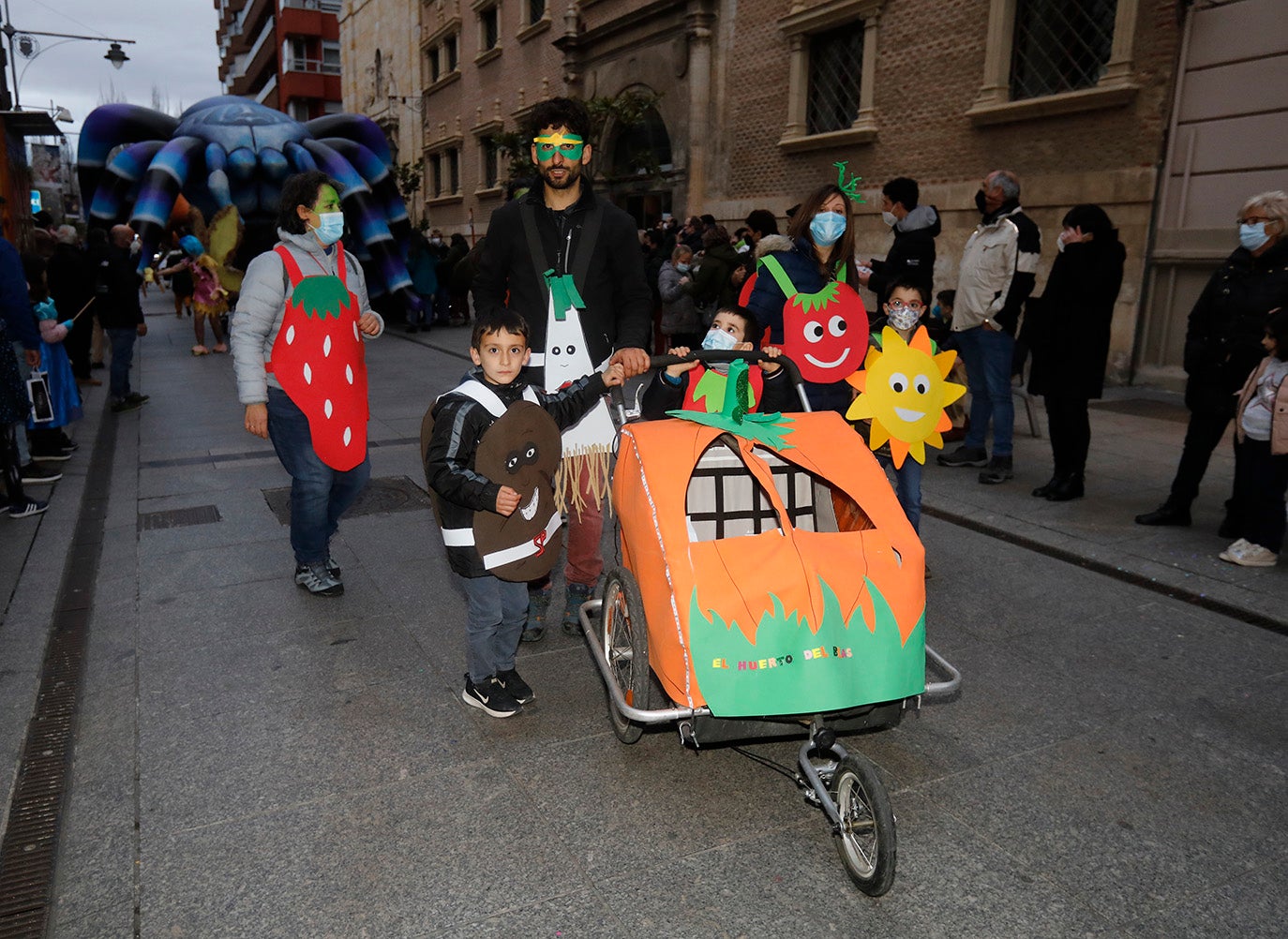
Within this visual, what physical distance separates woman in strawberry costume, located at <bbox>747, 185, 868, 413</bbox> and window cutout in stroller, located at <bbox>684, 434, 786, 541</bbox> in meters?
1.34

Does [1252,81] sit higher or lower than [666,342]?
higher

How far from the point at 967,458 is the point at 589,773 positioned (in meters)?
5.45

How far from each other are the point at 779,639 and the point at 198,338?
49.7ft

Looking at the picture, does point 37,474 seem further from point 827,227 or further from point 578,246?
point 827,227

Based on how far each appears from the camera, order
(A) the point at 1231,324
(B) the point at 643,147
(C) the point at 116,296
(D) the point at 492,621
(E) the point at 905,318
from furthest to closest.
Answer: (B) the point at 643,147 → (C) the point at 116,296 → (A) the point at 1231,324 → (E) the point at 905,318 → (D) the point at 492,621

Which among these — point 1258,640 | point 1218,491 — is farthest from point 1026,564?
point 1218,491

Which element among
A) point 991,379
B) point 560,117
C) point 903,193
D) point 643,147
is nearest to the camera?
point 560,117

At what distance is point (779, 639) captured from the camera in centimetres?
269

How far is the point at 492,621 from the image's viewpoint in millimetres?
3484

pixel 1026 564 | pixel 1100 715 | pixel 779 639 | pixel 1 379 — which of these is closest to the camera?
pixel 779 639

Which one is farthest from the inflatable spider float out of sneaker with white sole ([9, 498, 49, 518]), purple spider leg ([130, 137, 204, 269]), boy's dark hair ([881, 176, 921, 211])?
boy's dark hair ([881, 176, 921, 211])

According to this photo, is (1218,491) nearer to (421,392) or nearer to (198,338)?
(421,392)

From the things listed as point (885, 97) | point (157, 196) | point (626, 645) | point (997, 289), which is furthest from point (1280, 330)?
point (157, 196)

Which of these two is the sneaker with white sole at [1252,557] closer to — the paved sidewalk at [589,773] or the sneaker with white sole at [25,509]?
the paved sidewalk at [589,773]
